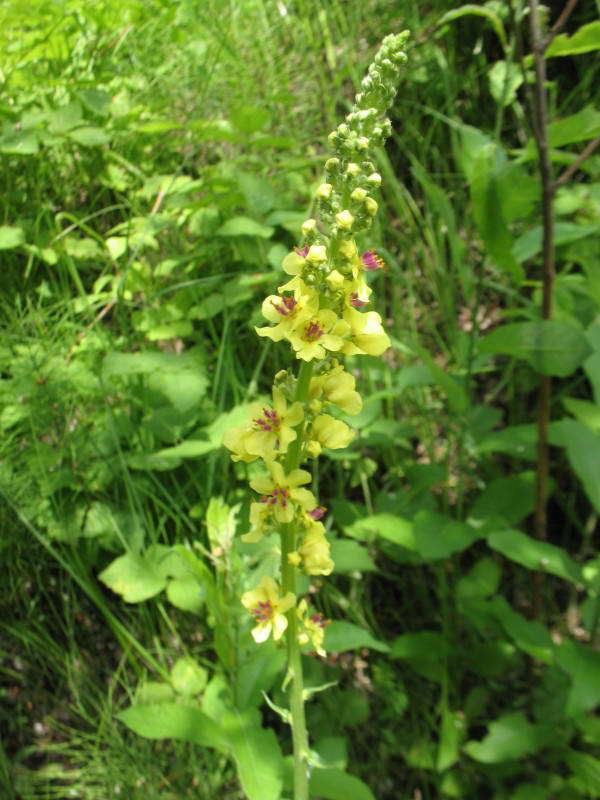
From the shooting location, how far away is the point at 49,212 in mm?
2355

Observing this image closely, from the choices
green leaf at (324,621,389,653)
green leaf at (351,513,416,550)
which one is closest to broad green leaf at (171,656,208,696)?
green leaf at (324,621,389,653)

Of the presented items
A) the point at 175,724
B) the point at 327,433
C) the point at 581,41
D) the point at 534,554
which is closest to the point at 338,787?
the point at 175,724

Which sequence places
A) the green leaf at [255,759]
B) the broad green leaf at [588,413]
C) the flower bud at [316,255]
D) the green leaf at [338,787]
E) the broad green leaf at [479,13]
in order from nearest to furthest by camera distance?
the flower bud at [316,255]
the green leaf at [255,759]
the green leaf at [338,787]
the broad green leaf at [479,13]
the broad green leaf at [588,413]

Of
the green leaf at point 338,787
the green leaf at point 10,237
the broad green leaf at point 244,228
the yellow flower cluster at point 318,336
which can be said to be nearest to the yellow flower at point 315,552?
the yellow flower cluster at point 318,336

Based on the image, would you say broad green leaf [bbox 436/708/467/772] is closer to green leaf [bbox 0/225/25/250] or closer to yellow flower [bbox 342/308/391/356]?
yellow flower [bbox 342/308/391/356]

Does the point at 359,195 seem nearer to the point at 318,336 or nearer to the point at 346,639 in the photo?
the point at 318,336

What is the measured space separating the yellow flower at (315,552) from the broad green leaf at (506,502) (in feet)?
3.13

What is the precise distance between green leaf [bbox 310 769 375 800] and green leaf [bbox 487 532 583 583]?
1.97 ft

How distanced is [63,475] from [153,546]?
314mm

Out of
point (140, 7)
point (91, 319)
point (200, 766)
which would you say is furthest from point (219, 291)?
point (200, 766)

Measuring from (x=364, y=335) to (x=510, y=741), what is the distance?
1.39 meters

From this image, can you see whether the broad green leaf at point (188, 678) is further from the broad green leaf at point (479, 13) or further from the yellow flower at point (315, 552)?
the broad green leaf at point (479, 13)

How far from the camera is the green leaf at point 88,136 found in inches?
84.6

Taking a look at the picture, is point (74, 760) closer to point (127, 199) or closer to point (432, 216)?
point (127, 199)
